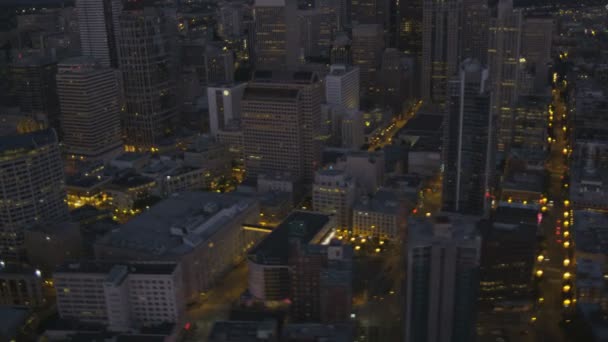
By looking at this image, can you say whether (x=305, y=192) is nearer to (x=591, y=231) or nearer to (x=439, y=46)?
(x=591, y=231)

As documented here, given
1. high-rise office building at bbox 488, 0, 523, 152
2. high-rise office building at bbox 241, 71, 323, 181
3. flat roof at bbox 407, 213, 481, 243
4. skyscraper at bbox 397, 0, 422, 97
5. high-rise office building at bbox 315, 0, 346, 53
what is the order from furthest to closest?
high-rise office building at bbox 315, 0, 346, 53, skyscraper at bbox 397, 0, 422, 97, high-rise office building at bbox 488, 0, 523, 152, high-rise office building at bbox 241, 71, 323, 181, flat roof at bbox 407, 213, 481, 243

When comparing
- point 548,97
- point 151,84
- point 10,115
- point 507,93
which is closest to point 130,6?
point 151,84

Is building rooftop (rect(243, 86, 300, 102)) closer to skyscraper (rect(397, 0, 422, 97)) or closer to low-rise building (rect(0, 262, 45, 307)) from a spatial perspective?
low-rise building (rect(0, 262, 45, 307))

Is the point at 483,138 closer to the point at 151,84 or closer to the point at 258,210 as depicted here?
the point at 258,210

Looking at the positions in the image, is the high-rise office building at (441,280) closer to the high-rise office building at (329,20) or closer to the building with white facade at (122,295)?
the building with white facade at (122,295)

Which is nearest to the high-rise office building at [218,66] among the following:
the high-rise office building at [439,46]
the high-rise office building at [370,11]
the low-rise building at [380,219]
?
the high-rise office building at [439,46]

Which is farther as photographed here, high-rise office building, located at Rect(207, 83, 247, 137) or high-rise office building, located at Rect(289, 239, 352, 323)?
high-rise office building, located at Rect(207, 83, 247, 137)

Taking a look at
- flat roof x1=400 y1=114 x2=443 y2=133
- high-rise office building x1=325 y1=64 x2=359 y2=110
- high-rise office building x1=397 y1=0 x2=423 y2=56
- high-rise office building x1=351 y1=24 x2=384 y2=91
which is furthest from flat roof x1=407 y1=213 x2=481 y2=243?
high-rise office building x1=397 y1=0 x2=423 y2=56
